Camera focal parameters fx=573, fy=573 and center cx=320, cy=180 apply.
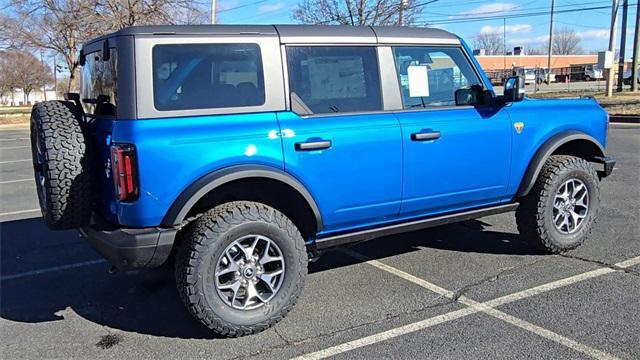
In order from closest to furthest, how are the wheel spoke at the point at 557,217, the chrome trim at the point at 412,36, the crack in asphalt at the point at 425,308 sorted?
the crack in asphalt at the point at 425,308, the chrome trim at the point at 412,36, the wheel spoke at the point at 557,217

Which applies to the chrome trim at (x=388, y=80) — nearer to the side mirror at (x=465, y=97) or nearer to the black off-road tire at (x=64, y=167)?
the side mirror at (x=465, y=97)

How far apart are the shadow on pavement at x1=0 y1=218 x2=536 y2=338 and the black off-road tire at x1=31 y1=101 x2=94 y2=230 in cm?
81

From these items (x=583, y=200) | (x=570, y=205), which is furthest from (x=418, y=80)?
(x=583, y=200)

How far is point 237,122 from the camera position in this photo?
362cm

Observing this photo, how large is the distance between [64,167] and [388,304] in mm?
2345

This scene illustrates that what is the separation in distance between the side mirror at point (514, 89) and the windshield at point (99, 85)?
3.02 meters

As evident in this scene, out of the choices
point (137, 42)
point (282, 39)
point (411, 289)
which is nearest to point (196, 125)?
point (137, 42)

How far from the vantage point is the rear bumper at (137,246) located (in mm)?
3387

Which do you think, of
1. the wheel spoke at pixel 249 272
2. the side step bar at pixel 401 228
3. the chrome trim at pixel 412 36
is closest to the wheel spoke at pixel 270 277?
the wheel spoke at pixel 249 272

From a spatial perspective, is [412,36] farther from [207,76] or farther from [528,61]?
[528,61]

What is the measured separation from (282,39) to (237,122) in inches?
27.7

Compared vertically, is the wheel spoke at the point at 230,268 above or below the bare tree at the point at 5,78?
below

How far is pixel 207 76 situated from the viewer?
11.9ft

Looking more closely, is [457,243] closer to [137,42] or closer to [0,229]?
[137,42]
